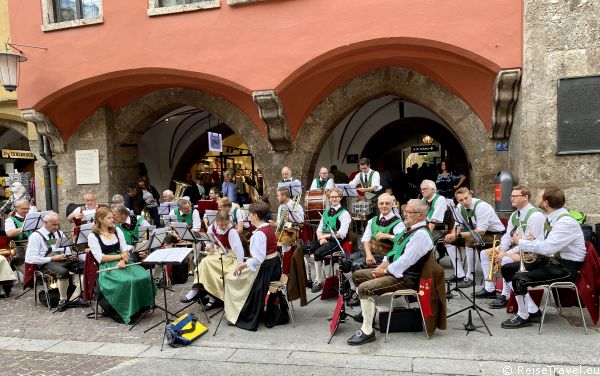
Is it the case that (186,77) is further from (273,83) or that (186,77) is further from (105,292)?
(105,292)

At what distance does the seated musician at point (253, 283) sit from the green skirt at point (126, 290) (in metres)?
1.23

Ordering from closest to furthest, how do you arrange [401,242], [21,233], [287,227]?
[401,242] < [287,227] < [21,233]

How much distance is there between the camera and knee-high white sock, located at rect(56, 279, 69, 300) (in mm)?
6875

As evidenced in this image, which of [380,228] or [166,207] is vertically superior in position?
[166,207]

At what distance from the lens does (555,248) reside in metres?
4.84

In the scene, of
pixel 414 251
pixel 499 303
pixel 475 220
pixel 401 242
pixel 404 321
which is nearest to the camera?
pixel 414 251

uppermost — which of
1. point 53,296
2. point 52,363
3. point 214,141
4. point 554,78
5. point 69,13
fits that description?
point 69,13

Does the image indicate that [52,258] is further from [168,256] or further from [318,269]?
[318,269]

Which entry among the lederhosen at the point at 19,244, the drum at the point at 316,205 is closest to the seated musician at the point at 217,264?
the drum at the point at 316,205

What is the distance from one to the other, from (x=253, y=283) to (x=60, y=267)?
305cm

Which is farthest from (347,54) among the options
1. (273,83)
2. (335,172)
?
(335,172)

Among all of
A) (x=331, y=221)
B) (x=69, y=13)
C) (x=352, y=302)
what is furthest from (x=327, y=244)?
(x=69, y=13)

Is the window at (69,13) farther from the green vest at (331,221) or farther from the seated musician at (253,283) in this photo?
the seated musician at (253,283)

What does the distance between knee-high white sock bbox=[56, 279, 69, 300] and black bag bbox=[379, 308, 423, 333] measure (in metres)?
4.61
